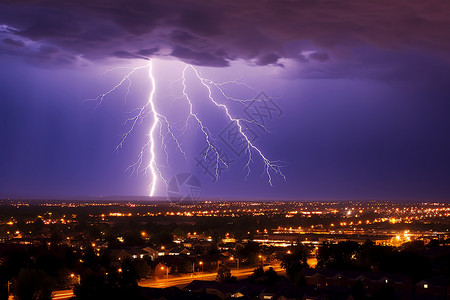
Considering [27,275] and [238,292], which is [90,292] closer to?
[27,275]

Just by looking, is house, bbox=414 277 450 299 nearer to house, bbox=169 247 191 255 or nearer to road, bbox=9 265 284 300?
road, bbox=9 265 284 300

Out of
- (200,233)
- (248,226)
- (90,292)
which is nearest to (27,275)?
(90,292)

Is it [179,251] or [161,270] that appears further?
[179,251]

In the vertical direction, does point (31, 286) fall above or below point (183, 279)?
above

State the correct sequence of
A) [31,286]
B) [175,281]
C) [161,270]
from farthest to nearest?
1. [161,270]
2. [175,281]
3. [31,286]

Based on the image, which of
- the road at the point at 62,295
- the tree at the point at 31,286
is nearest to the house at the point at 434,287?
the road at the point at 62,295

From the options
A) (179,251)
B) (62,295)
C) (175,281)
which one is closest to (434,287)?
(175,281)

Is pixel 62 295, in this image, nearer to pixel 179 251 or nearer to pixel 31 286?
pixel 31 286

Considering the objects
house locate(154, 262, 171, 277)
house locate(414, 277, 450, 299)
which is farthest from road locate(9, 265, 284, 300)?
house locate(414, 277, 450, 299)
